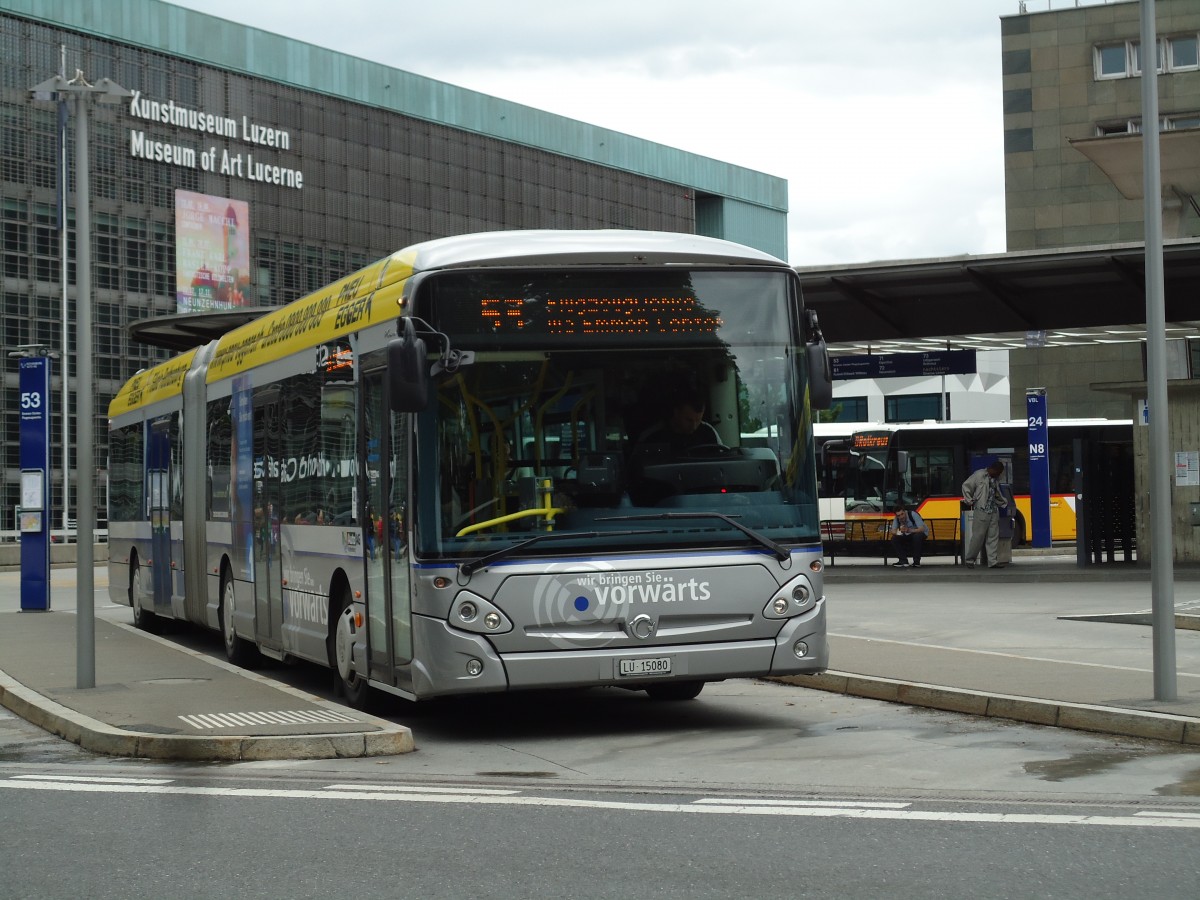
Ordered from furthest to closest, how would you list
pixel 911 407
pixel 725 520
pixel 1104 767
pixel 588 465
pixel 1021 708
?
pixel 911 407
pixel 1021 708
pixel 725 520
pixel 588 465
pixel 1104 767

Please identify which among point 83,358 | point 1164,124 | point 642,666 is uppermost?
point 1164,124

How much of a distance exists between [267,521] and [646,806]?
695 centimetres

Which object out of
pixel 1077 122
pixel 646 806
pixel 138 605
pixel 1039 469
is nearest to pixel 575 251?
pixel 646 806

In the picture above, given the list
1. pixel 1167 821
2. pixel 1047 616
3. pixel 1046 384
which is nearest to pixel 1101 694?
pixel 1167 821

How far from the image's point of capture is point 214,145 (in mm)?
81625

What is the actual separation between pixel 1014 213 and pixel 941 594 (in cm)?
4123

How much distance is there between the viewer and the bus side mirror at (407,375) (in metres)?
9.88

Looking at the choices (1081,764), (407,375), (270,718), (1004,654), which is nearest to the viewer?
(1081,764)

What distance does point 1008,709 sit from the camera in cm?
1123

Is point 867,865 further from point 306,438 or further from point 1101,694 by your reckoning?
point 306,438

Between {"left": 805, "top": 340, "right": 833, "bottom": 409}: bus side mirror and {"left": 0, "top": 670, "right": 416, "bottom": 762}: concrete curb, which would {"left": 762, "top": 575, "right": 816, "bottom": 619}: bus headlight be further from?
{"left": 0, "top": 670, "right": 416, "bottom": 762}: concrete curb

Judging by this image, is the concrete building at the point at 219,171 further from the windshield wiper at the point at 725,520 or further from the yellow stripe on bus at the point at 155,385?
the windshield wiper at the point at 725,520

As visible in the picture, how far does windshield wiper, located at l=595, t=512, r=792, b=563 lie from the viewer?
10336 mm

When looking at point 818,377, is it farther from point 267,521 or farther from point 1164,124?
point 1164,124
